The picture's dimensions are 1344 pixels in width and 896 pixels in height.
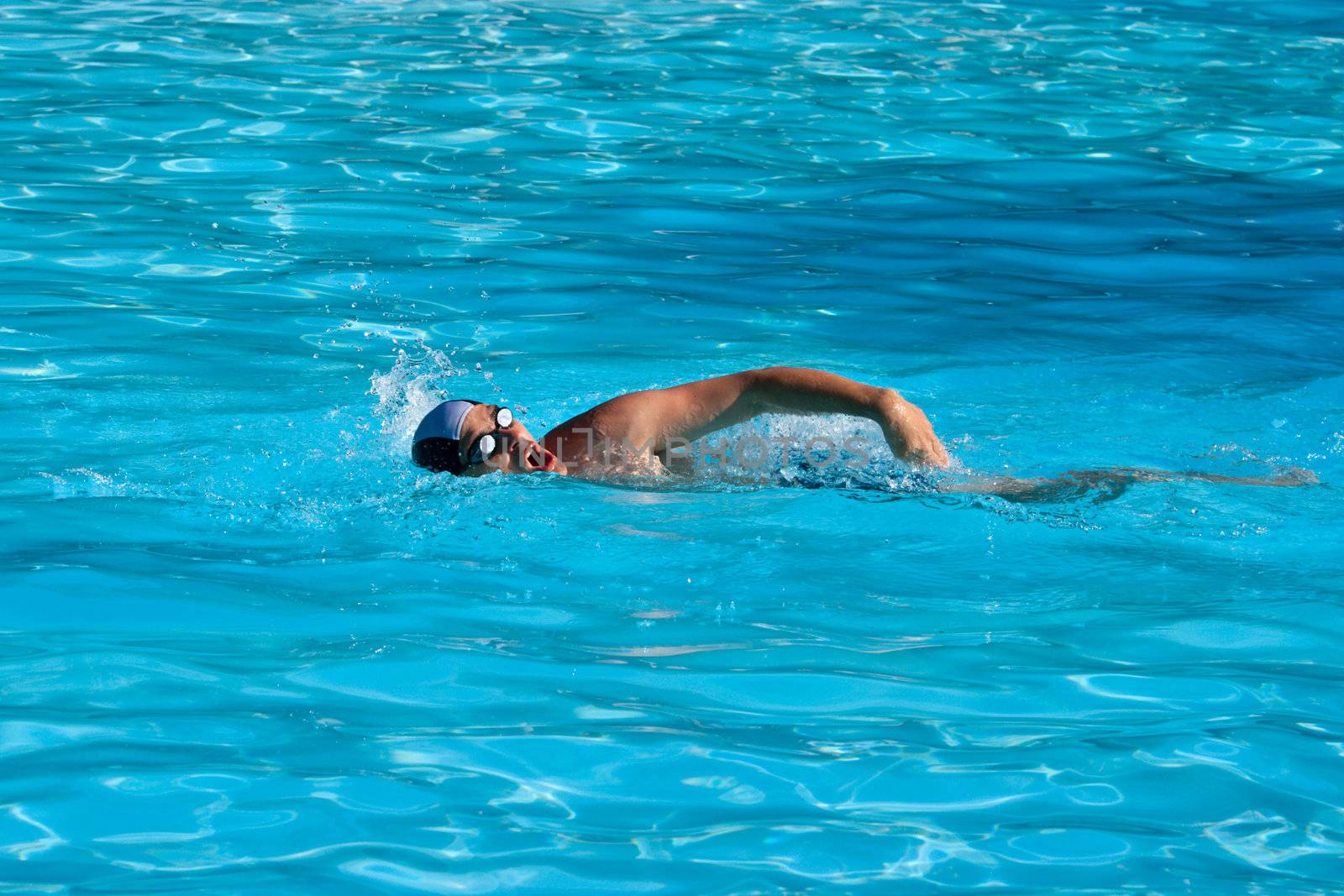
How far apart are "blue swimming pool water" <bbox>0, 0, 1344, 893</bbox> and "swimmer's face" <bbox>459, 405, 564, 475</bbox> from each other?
10cm

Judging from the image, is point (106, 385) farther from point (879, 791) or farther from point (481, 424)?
point (879, 791)

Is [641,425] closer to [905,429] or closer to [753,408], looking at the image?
[753,408]

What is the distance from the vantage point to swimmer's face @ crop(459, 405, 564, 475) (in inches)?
209

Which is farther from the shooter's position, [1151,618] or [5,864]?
[1151,618]

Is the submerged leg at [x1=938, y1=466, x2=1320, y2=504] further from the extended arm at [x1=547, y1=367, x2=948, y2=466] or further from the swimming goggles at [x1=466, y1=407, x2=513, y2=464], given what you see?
the swimming goggles at [x1=466, y1=407, x2=513, y2=464]

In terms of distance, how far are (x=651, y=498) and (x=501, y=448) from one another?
1.72 ft

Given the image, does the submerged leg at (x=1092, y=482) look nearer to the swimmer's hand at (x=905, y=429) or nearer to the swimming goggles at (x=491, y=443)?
the swimmer's hand at (x=905, y=429)

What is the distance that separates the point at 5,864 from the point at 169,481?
2.56 meters

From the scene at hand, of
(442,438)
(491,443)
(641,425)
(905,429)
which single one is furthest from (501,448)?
(905,429)

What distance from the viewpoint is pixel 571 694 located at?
3.75 m

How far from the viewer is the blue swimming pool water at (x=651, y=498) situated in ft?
10.6

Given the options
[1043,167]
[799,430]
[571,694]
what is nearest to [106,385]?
[799,430]

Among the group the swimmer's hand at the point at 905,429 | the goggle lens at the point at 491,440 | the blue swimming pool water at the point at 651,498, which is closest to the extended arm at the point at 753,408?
the swimmer's hand at the point at 905,429

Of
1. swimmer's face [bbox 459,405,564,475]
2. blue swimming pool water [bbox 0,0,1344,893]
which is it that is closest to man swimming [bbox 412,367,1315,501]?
→ swimmer's face [bbox 459,405,564,475]
